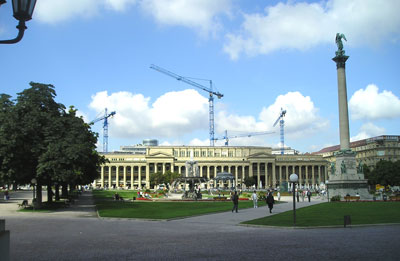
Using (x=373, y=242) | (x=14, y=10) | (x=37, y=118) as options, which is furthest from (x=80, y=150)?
(x=14, y=10)

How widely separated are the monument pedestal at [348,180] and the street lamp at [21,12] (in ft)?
192

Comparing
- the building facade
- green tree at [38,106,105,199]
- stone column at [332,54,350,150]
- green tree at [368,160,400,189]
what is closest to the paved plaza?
green tree at [38,106,105,199]

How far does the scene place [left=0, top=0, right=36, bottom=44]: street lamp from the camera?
6.45 m

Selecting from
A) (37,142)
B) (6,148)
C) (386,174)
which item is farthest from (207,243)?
(386,174)

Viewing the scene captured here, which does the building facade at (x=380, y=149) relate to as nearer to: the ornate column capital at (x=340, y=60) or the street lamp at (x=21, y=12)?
the ornate column capital at (x=340, y=60)

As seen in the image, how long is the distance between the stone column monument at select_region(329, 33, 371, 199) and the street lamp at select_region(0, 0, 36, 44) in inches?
2321

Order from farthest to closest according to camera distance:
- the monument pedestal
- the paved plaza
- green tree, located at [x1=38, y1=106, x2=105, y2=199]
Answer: the monument pedestal, green tree, located at [x1=38, y1=106, x2=105, y2=199], the paved plaza

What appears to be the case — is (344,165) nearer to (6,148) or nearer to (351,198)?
(351,198)

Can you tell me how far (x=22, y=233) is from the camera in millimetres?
22828

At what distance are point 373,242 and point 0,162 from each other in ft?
114

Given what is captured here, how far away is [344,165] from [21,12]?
59182 mm

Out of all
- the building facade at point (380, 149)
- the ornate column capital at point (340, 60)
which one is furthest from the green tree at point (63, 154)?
the building facade at point (380, 149)

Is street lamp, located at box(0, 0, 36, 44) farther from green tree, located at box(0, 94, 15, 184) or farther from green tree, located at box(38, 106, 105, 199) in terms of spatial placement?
green tree, located at box(0, 94, 15, 184)

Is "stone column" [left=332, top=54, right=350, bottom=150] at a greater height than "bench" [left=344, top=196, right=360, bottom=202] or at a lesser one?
greater
